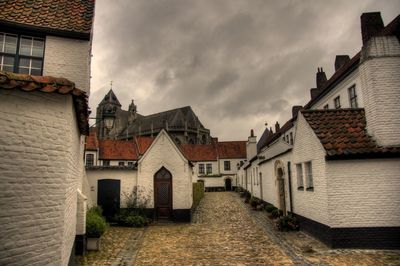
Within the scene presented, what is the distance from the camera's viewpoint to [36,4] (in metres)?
10.6

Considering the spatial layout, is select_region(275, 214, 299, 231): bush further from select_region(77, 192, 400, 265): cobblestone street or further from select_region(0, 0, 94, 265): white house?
select_region(0, 0, 94, 265): white house

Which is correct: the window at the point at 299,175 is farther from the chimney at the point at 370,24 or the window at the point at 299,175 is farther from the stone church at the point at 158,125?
the stone church at the point at 158,125

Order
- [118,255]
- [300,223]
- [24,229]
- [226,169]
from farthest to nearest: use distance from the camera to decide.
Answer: [226,169], [300,223], [118,255], [24,229]

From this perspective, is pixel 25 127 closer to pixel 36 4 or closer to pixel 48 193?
pixel 48 193

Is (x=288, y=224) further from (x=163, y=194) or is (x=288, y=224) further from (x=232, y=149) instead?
(x=232, y=149)

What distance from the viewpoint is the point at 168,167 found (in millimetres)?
17250

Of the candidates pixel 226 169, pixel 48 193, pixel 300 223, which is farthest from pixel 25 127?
pixel 226 169

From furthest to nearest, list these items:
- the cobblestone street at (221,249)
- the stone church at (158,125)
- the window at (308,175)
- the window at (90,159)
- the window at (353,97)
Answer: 1. the stone church at (158,125)
2. the window at (90,159)
3. the window at (353,97)
4. the window at (308,175)
5. the cobblestone street at (221,249)

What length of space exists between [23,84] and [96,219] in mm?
7207

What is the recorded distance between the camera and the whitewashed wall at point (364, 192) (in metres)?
9.61

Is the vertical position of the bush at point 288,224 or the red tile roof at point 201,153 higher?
the red tile roof at point 201,153

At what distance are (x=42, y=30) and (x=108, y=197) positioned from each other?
10.0 m

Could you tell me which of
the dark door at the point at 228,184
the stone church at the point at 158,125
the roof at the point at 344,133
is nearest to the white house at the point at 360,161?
the roof at the point at 344,133

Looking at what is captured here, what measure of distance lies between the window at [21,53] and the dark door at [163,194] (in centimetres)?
914
